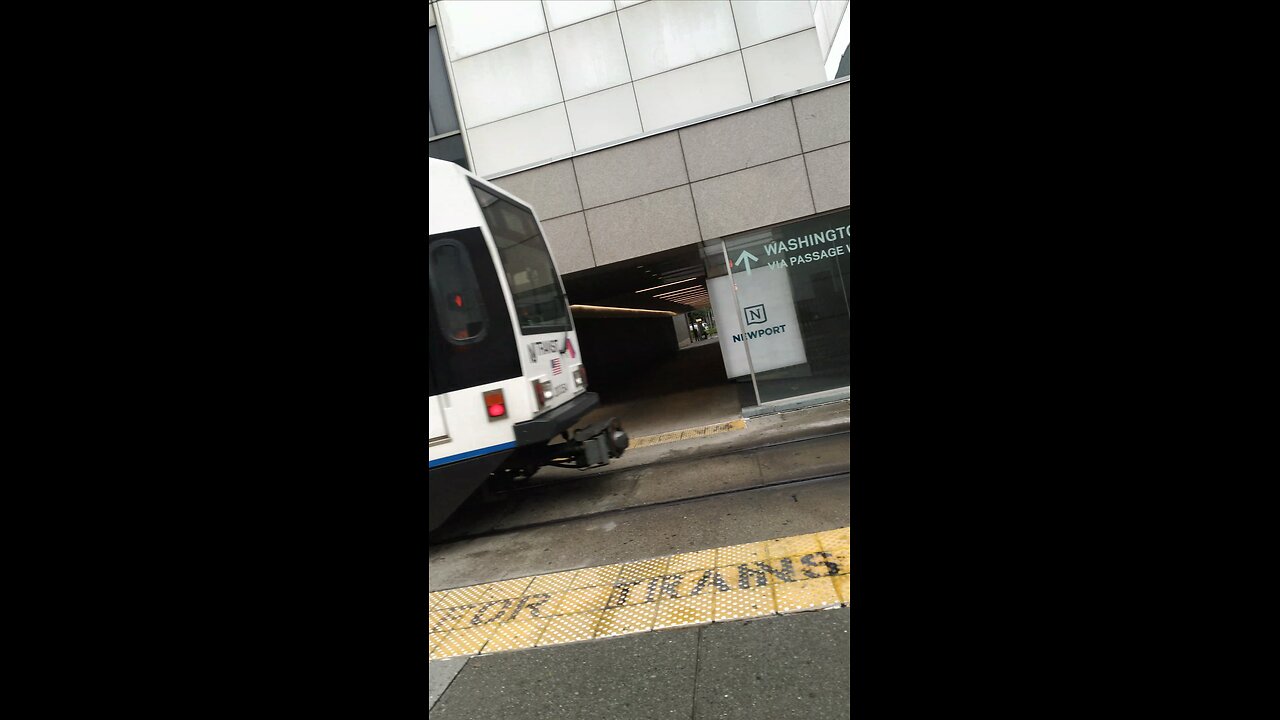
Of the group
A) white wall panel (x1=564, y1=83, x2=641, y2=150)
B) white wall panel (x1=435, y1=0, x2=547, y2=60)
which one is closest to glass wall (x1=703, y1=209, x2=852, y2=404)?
→ white wall panel (x1=564, y1=83, x2=641, y2=150)

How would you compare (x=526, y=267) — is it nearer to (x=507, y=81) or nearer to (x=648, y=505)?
(x=648, y=505)

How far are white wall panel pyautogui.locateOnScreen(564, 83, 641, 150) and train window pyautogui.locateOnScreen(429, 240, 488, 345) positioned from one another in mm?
6254

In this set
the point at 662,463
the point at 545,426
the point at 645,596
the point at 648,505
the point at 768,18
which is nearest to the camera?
the point at 645,596

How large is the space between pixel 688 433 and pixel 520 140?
6114 mm

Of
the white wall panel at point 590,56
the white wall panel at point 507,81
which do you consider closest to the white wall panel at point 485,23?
the white wall panel at point 507,81

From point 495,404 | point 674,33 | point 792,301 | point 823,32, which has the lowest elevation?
point 495,404

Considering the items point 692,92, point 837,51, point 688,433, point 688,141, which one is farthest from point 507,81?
point 688,433

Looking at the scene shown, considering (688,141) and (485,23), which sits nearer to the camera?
(688,141)

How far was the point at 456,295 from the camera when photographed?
15.9 feet
